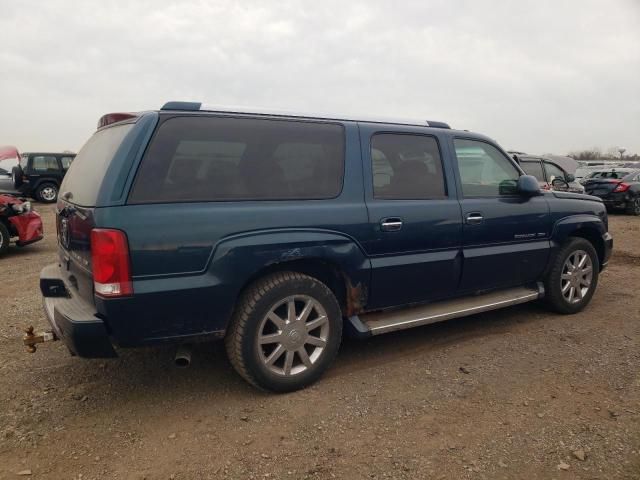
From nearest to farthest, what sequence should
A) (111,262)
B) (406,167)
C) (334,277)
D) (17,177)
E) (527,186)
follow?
(111,262) → (334,277) → (406,167) → (527,186) → (17,177)

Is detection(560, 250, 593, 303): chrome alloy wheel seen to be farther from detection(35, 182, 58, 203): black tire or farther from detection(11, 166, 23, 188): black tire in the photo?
detection(35, 182, 58, 203): black tire

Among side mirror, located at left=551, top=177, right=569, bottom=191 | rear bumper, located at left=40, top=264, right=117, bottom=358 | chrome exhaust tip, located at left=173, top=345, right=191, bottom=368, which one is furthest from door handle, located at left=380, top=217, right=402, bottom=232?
side mirror, located at left=551, top=177, right=569, bottom=191

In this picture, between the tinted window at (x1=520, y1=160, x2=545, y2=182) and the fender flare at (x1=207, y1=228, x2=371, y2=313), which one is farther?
the tinted window at (x1=520, y1=160, x2=545, y2=182)

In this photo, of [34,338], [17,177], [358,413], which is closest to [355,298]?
[358,413]

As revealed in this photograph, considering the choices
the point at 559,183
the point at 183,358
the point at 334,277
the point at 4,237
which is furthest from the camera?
the point at 559,183

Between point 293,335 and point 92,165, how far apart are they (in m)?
1.65

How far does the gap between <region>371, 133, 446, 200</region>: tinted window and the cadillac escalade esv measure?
0.04 ft

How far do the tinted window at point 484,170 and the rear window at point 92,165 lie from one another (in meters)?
2.59

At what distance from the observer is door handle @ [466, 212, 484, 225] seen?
388 cm

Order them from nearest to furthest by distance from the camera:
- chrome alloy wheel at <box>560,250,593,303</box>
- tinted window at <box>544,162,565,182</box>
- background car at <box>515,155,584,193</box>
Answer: chrome alloy wheel at <box>560,250,593,303</box> < background car at <box>515,155,584,193</box> < tinted window at <box>544,162,565,182</box>

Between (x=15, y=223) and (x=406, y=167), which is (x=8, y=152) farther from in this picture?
(x=406, y=167)

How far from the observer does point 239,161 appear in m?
3.05

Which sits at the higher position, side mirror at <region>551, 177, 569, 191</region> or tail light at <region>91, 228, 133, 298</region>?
side mirror at <region>551, 177, 569, 191</region>

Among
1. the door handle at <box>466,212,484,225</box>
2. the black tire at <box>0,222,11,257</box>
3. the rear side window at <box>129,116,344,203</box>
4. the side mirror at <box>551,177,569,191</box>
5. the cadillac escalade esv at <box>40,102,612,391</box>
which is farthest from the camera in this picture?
the side mirror at <box>551,177,569,191</box>
